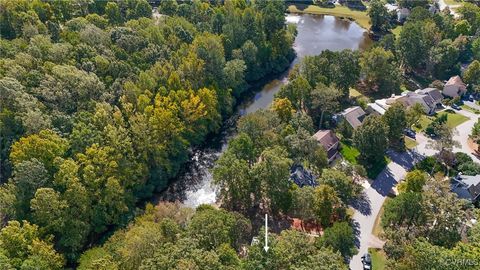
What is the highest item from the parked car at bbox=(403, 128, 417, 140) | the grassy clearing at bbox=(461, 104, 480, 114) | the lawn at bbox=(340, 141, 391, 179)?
the lawn at bbox=(340, 141, 391, 179)

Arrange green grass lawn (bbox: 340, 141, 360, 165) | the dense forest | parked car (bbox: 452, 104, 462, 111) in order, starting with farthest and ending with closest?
parked car (bbox: 452, 104, 462, 111) < green grass lawn (bbox: 340, 141, 360, 165) < the dense forest

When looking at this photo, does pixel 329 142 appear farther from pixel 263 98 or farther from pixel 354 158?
pixel 263 98

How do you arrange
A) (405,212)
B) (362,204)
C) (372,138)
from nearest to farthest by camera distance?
1. (405,212)
2. (362,204)
3. (372,138)

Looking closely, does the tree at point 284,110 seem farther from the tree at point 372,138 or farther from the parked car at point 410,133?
the parked car at point 410,133

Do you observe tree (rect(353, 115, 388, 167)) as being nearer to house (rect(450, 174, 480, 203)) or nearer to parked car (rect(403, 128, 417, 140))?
parked car (rect(403, 128, 417, 140))

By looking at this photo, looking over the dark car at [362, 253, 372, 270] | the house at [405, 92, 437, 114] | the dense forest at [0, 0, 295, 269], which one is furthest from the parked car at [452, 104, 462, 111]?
the dark car at [362, 253, 372, 270]

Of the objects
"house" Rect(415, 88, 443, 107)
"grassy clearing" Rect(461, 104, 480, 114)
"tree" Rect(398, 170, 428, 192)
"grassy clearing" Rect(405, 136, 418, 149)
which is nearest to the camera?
"tree" Rect(398, 170, 428, 192)

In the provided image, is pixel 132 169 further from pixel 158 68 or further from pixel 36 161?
pixel 158 68

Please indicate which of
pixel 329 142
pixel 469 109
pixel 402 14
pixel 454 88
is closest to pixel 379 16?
pixel 402 14
